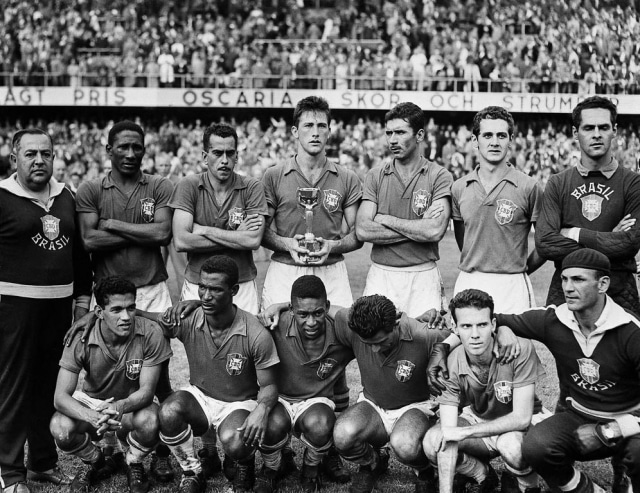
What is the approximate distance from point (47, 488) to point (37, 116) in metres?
24.7

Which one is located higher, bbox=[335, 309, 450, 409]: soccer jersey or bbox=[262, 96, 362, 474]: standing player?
bbox=[262, 96, 362, 474]: standing player

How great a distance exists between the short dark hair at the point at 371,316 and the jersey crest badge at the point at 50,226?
2069mm

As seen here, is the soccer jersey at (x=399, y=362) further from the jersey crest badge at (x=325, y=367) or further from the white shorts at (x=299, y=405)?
the white shorts at (x=299, y=405)

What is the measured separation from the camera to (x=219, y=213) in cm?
586

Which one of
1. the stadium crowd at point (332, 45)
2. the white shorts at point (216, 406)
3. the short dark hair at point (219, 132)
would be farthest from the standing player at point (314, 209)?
the stadium crowd at point (332, 45)

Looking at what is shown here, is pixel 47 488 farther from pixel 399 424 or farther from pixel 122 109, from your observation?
pixel 122 109

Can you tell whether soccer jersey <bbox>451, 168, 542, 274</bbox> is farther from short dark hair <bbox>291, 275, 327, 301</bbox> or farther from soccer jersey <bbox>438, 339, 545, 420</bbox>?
short dark hair <bbox>291, 275, 327, 301</bbox>

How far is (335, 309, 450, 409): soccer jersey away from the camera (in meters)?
5.23

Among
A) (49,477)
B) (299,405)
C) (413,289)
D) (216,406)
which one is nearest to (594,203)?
(413,289)

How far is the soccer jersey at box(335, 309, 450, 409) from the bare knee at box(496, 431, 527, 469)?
68 cm

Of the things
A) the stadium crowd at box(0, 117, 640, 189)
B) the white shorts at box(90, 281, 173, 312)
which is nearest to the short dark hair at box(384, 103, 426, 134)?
the white shorts at box(90, 281, 173, 312)

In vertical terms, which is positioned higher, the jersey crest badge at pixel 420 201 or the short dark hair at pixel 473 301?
the jersey crest badge at pixel 420 201

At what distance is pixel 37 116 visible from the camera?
27797mm

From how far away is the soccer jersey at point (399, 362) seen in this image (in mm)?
5234
